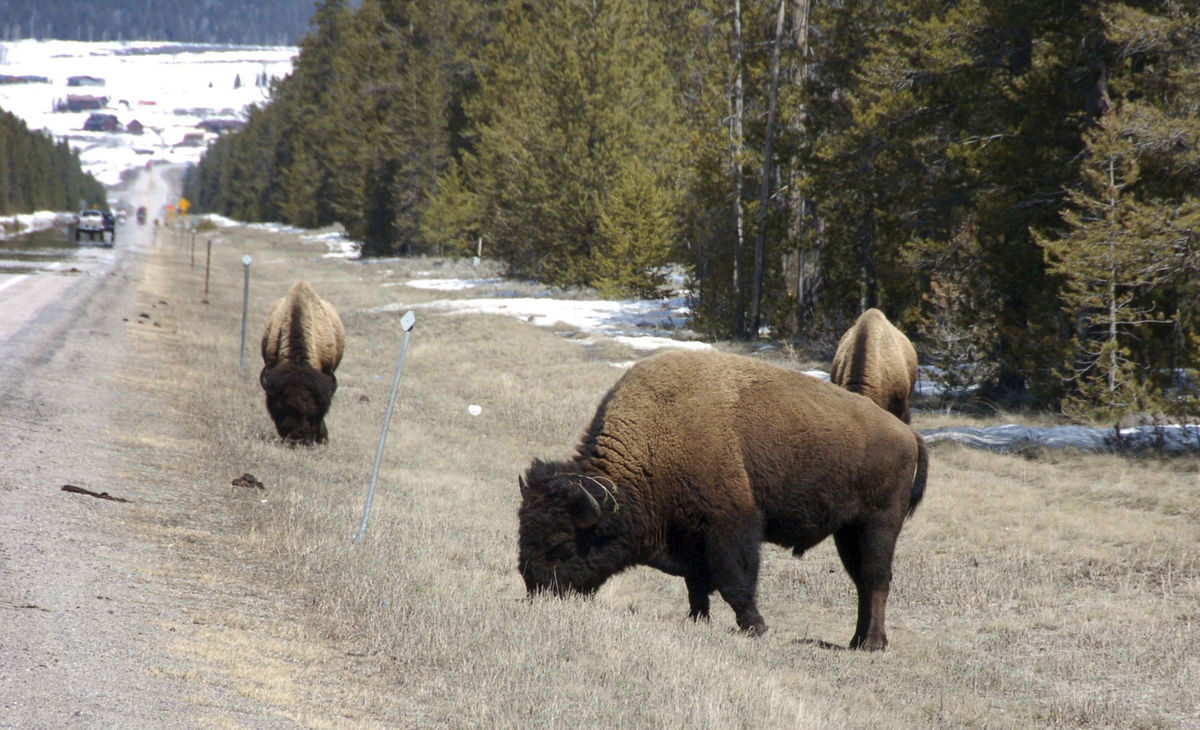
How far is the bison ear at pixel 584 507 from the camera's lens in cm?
680

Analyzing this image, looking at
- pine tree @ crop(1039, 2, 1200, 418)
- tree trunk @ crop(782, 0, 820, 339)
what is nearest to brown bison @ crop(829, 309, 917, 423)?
pine tree @ crop(1039, 2, 1200, 418)

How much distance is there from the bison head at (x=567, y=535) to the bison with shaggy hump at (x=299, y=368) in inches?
271

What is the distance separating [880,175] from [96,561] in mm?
16346

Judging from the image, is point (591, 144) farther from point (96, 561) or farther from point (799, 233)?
point (96, 561)

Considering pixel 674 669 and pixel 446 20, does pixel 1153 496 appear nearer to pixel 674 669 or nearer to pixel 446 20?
pixel 674 669

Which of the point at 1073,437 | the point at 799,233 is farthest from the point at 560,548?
the point at 799,233

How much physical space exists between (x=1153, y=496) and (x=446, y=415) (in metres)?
11.1

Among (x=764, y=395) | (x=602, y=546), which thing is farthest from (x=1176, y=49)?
(x=602, y=546)

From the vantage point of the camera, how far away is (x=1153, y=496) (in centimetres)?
1155

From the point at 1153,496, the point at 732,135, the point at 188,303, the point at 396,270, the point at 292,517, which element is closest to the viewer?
the point at 292,517

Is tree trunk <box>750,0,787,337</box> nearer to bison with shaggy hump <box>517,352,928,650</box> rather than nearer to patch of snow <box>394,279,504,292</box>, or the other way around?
patch of snow <box>394,279,504,292</box>

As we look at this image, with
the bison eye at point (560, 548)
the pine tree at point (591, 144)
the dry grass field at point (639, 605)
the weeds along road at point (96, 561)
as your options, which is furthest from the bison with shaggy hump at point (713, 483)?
the pine tree at point (591, 144)

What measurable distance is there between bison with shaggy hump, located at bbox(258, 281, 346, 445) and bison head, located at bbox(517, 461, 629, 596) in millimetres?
6873

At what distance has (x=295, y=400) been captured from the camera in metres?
13.1
